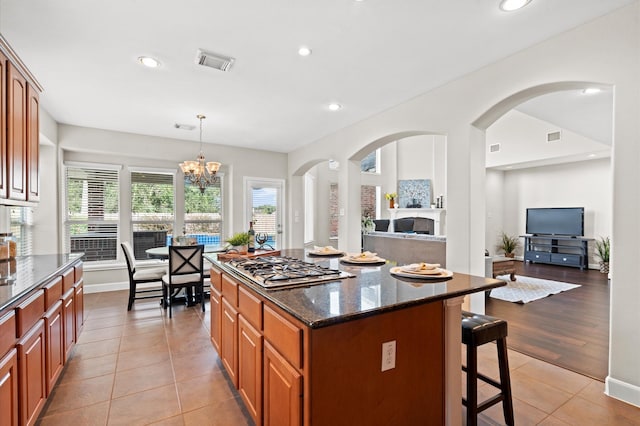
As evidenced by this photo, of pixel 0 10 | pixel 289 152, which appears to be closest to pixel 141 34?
Answer: pixel 0 10

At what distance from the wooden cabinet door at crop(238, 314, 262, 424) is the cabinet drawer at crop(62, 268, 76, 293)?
5.01ft

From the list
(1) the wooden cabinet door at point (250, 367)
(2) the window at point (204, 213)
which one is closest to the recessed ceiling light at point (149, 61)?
(1) the wooden cabinet door at point (250, 367)

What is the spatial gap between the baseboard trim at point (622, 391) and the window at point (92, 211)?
644 cm

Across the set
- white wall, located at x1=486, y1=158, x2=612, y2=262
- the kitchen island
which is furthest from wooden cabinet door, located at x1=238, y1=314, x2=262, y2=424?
white wall, located at x1=486, y1=158, x2=612, y2=262

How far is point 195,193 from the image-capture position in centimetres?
613

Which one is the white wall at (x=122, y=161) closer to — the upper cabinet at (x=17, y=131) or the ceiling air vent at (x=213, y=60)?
the upper cabinet at (x=17, y=131)

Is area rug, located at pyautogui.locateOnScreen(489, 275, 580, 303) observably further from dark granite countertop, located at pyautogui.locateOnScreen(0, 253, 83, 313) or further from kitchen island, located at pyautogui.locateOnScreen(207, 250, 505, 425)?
dark granite countertop, located at pyautogui.locateOnScreen(0, 253, 83, 313)

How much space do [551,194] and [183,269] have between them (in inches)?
348

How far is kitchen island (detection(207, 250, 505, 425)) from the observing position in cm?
125

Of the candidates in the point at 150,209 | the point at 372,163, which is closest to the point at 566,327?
the point at 150,209

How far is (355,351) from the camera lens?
1319 mm

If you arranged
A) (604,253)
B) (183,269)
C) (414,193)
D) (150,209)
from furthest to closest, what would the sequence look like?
(414,193), (604,253), (150,209), (183,269)

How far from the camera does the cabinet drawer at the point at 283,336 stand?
4.21ft

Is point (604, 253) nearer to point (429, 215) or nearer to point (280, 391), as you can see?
point (429, 215)
